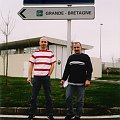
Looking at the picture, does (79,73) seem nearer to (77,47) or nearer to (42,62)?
(77,47)

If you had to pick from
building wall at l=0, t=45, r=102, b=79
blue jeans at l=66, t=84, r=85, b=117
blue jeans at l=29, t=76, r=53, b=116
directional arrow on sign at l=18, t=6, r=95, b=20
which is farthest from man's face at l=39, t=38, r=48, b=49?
building wall at l=0, t=45, r=102, b=79

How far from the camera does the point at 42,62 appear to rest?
6277mm

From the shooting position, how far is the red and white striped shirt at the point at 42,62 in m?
6.26

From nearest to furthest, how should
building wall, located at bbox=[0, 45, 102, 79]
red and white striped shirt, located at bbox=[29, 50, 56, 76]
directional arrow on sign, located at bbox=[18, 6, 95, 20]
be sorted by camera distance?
1. red and white striped shirt, located at bbox=[29, 50, 56, 76]
2. directional arrow on sign, located at bbox=[18, 6, 95, 20]
3. building wall, located at bbox=[0, 45, 102, 79]

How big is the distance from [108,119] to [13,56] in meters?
32.9

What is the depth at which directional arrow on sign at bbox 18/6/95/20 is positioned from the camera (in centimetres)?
762

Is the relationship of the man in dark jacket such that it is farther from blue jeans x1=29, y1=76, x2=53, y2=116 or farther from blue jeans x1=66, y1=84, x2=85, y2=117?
blue jeans x1=29, y1=76, x2=53, y2=116

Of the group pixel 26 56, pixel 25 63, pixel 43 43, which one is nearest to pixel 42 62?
pixel 43 43

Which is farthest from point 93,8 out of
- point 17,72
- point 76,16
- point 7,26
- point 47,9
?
point 17,72

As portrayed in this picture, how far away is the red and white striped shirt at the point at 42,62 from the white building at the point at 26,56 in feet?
88.1

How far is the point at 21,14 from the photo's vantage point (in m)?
7.77

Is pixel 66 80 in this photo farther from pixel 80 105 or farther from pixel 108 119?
pixel 108 119

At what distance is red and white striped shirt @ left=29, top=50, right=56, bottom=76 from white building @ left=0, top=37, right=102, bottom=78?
26.8 metres

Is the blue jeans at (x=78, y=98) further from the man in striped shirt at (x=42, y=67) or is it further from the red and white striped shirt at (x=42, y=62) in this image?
the red and white striped shirt at (x=42, y=62)
